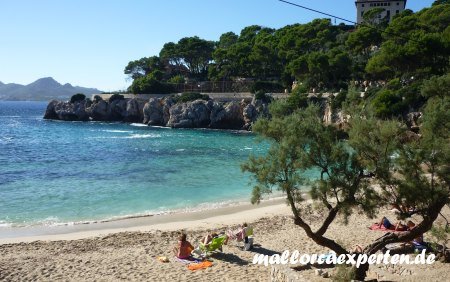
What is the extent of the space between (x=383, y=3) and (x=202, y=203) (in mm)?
99284

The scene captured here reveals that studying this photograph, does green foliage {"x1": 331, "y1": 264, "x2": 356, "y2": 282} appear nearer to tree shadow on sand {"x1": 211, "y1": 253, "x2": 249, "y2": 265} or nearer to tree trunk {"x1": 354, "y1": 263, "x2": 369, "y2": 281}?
tree trunk {"x1": 354, "y1": 263, "x2": 369, "y2": 281}

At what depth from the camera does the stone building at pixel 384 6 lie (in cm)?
10169

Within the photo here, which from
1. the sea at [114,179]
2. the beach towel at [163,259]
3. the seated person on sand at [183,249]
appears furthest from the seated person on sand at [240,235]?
the sea at [114,179]

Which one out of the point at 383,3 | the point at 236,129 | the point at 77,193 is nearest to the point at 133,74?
the point at 236,129

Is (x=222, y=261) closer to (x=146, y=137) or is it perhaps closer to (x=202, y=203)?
(x=202, y=203)

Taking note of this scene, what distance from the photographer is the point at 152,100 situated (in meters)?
73.5

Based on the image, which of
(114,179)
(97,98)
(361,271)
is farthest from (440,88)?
(97,98)

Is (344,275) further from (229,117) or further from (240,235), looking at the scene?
(229,117)

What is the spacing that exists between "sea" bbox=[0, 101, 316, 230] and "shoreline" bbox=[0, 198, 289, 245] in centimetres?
67

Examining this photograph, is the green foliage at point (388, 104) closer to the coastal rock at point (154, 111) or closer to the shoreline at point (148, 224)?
the shoreline at point (148, 224)

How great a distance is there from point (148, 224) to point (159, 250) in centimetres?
411

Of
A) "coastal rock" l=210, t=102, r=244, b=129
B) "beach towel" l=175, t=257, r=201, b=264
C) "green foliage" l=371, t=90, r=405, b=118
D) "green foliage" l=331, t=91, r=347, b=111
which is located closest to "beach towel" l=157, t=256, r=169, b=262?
"beach towel" l=175, t=257, r=201, b=264

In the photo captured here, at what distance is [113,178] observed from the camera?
91.8 ft

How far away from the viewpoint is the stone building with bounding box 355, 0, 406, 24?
101694mm
